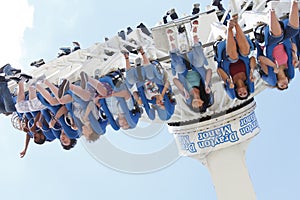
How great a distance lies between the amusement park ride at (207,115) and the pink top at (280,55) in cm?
112

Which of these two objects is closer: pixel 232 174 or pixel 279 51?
pixel 279 51

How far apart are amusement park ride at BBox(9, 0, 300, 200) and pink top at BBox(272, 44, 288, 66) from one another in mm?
1117

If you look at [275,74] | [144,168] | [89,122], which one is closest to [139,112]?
[89,122]

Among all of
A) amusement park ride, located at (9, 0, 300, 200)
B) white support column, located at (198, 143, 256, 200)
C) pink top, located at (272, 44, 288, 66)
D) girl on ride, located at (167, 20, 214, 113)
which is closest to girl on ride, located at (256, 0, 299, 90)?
pink top, located at (272, 44, 288, 66)

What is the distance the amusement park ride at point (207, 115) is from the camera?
8.40 m

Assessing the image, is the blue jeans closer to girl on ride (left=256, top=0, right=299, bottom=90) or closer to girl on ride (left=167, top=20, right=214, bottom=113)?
girl on ride (left=167, top=20, right=214, bottom=113)

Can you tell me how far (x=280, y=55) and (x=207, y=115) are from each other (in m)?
2.34

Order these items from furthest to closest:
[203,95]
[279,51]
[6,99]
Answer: [6,99] < [203,95] < [279,51]

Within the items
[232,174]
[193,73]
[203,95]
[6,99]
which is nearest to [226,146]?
[232,174]

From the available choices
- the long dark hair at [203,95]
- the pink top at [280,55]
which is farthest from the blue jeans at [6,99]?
the pink top at [280,55]

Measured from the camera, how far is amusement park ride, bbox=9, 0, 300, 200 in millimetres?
8398

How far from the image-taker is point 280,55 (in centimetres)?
734

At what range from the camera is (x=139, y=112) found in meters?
8.30

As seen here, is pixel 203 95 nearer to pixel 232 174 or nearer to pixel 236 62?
pixel 236 62
